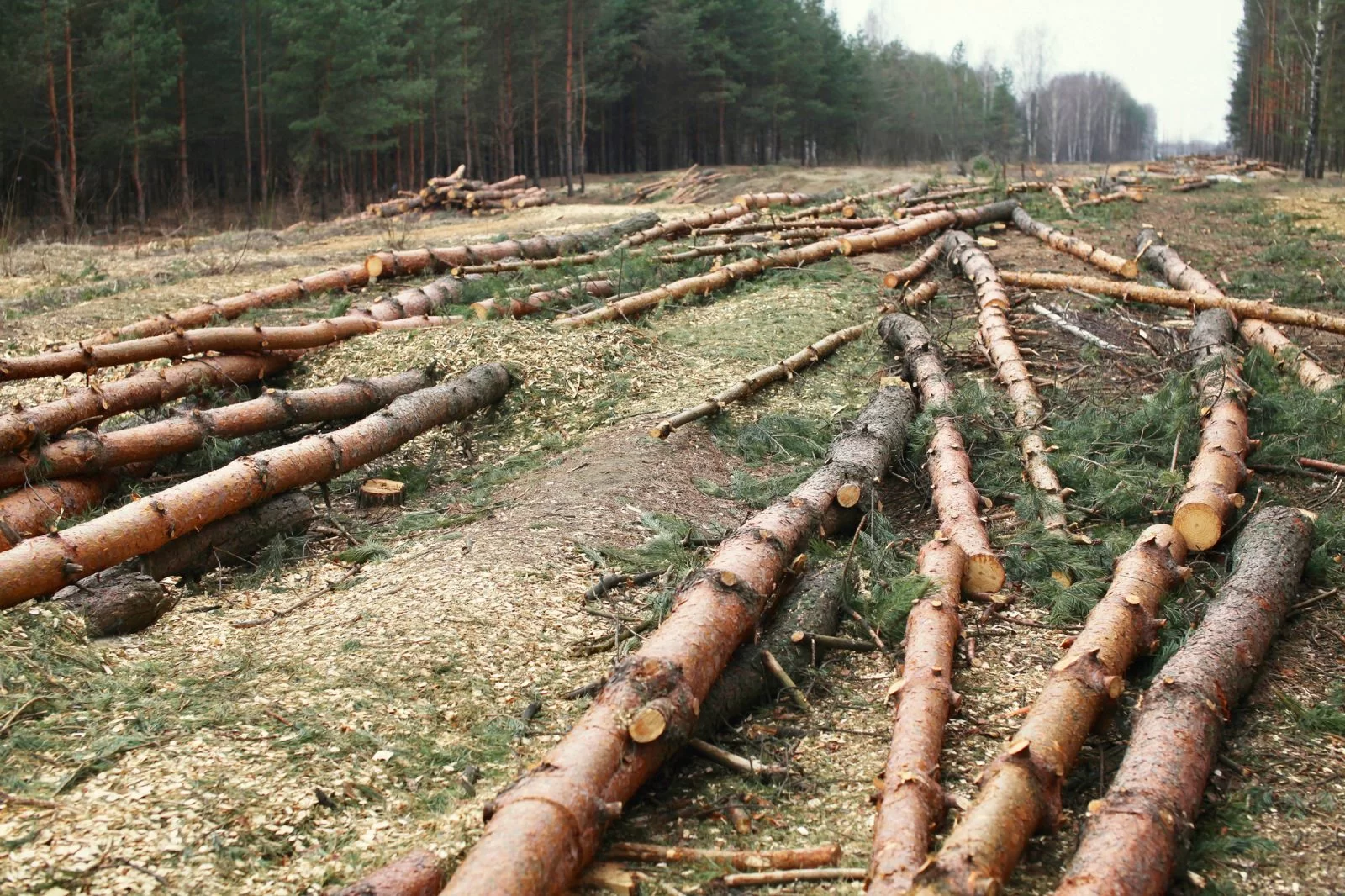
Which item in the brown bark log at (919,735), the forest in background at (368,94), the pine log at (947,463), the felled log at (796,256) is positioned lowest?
the brown bark log at (919,735)

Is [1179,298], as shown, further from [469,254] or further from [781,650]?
[781,650]

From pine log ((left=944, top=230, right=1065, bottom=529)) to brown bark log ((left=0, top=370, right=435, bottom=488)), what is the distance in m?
4.85

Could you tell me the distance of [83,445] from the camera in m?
6.72

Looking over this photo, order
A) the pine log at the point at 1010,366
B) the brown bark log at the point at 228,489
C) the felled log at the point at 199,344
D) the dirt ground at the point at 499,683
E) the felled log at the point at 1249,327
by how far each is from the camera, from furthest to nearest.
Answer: the felled log at the point at 1249,327 < the felled log at the point at 199,344 < the pine log at the point at 1010,366 < the brown bark log at the point at 228,489 < the dirt ground at the point at 499,683

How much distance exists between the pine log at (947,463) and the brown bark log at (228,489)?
138 inches

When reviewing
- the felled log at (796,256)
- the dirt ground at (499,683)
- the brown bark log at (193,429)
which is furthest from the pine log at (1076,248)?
the brown bark log at (193,429)

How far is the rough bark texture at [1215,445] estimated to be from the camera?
593cm

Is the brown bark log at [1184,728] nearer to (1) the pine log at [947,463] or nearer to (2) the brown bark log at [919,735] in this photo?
(2) the brown bark log at [919,735]

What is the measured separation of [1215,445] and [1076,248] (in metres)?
7.59

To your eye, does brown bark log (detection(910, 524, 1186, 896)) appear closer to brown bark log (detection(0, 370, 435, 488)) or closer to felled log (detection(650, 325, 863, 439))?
felled log (detection(650, 325, 863, 439))

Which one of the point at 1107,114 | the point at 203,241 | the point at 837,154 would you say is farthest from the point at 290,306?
the point at 1107,114

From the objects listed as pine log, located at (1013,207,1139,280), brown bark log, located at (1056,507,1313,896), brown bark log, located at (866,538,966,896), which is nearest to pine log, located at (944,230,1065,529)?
pine log, located at (1013,207,1139,280)

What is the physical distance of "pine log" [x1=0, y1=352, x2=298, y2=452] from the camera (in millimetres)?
6508

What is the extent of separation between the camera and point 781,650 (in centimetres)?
489
